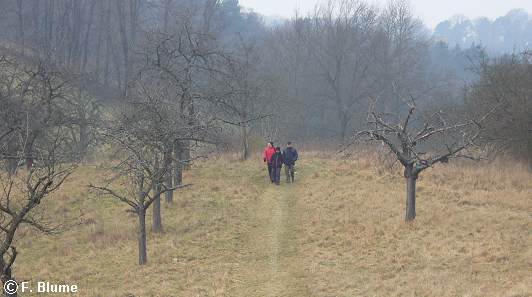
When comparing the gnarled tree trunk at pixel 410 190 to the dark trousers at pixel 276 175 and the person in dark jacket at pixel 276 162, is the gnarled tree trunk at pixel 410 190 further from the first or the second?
the dark trousers at pixel 276 175

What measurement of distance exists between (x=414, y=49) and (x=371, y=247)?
42.4 m

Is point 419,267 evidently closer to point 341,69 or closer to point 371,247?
point 371,247

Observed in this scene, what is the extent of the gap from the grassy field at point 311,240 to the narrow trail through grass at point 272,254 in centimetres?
4

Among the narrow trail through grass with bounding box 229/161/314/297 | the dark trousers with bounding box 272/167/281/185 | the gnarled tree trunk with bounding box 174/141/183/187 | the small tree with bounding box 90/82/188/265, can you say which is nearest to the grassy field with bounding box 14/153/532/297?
the narrow trail through grass with bounding box 229/161/314/297

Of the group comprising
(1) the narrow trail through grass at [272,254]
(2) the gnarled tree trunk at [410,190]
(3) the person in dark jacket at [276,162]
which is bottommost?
(1) the narrow trail through grass at [272,254]

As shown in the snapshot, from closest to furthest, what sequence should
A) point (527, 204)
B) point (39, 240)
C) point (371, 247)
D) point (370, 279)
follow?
point (370, 279), point (371, 247), point (527, 204), point (39, 240)

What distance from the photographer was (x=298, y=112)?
145 feet

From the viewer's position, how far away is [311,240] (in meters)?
12.9

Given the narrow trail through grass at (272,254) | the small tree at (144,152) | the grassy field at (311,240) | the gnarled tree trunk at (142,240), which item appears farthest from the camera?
the small tree at (144,152)

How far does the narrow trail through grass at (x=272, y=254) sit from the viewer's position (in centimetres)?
995

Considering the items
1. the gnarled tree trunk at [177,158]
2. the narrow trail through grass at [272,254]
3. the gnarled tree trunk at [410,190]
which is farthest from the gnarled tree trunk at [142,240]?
the gnarled tree trunk at [410,190]

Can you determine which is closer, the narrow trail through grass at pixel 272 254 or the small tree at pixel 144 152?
the narrow trail through grass at pixel 272 254

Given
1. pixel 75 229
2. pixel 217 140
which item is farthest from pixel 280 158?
pixel 75 229

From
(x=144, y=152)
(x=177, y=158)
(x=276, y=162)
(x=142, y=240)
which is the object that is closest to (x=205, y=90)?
(x=276, y=162)
